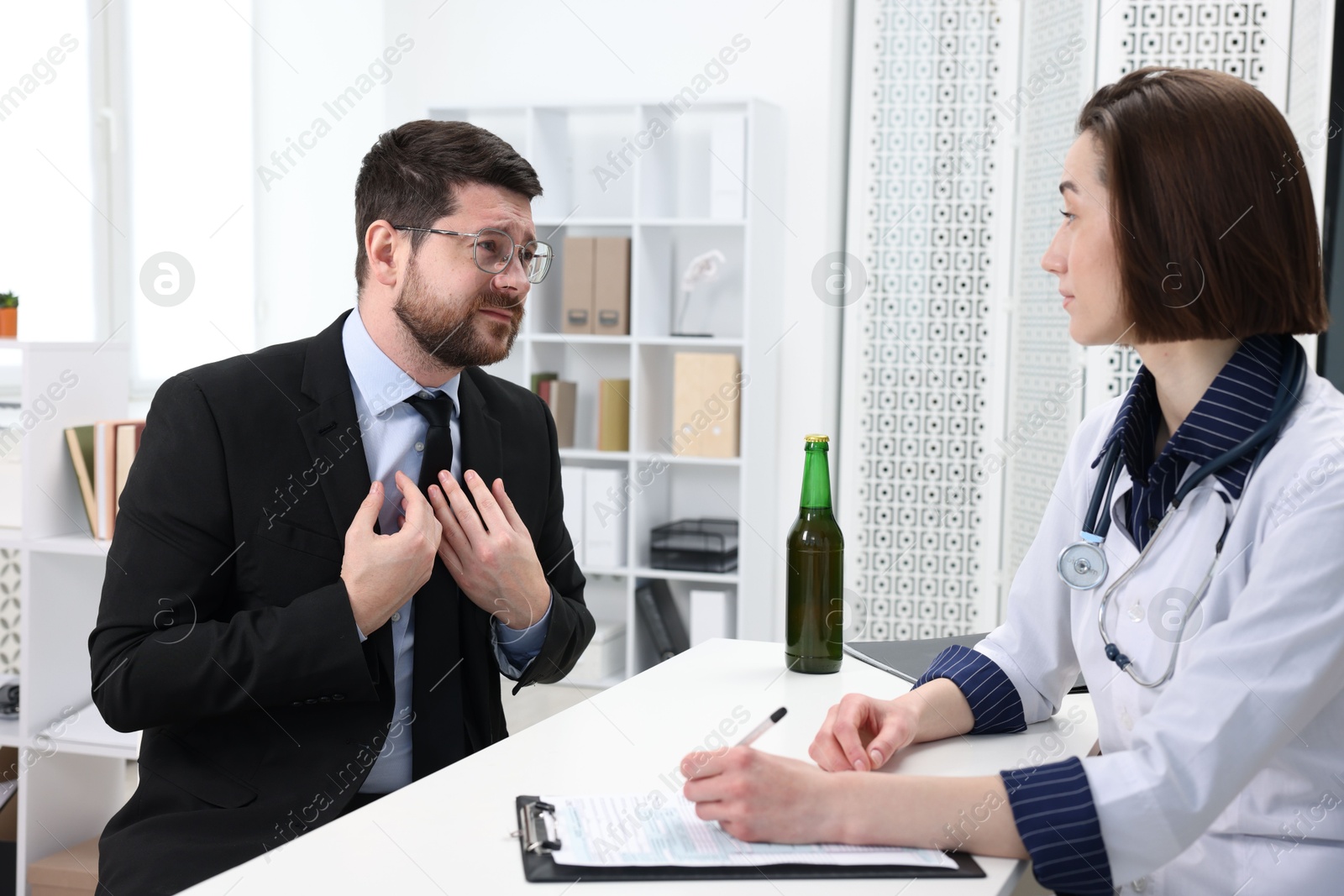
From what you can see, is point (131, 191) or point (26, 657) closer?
point (26, 657)

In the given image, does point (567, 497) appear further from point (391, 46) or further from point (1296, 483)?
point (1296, 483)

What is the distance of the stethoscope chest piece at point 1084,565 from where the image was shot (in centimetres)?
137

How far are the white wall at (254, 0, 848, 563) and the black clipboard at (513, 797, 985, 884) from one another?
11.0 ft

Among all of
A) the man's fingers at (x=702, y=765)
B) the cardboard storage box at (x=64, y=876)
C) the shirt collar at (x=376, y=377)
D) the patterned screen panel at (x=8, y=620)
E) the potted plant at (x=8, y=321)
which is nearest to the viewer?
the man's fingers at (x=702, y=765)

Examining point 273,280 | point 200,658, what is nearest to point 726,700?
point 200,658

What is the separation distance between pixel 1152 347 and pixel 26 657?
2369 mm

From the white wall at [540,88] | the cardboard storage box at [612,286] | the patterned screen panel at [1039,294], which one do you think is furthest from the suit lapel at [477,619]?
the white wall at [540,88]

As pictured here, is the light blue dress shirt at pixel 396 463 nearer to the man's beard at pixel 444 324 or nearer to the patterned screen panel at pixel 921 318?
the man's beard at pixel 444 324

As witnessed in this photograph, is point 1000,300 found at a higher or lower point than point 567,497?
higher

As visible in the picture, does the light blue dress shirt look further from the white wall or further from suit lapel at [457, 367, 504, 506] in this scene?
the white wall

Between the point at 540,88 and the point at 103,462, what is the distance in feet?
8.98

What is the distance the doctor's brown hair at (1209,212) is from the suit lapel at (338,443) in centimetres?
107

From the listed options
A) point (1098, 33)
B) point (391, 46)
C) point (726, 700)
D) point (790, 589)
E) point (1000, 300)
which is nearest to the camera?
point (726, 700)

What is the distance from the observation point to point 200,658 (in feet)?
5.01
